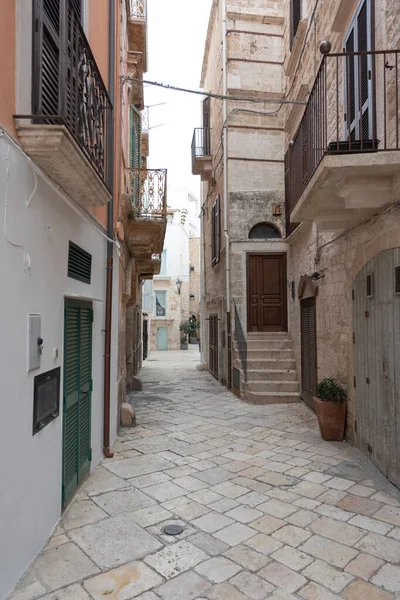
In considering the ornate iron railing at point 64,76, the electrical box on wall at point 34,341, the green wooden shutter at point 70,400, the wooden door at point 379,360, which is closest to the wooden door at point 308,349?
the wooden door at point 379,360

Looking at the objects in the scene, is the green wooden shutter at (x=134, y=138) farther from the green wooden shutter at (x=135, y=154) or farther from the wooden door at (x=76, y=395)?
the wooden door at (x=76, y=395)

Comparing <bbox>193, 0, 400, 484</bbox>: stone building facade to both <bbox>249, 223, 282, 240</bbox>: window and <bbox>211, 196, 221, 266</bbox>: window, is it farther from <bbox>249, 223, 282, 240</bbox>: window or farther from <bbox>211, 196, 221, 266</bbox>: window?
<bbox>211, 196, 221, 266</bbox>: window

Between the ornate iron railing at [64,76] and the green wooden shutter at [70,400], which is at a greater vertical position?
the ornate iron railing at [64,76]

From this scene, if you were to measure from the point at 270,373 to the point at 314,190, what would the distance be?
17.6 feet

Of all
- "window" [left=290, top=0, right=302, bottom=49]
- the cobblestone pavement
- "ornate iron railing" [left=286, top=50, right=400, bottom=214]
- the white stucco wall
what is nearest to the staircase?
the cobblestone pavement

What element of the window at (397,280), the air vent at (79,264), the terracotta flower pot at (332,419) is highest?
the air vent at (79,264)

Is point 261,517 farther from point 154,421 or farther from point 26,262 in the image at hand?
point 154,421

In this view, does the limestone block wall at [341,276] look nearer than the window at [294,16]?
Yes

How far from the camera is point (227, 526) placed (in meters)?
3.43

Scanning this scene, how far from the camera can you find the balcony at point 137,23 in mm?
8641

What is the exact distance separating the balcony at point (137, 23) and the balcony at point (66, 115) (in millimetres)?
5996

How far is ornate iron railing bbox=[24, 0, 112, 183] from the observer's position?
9.08ft

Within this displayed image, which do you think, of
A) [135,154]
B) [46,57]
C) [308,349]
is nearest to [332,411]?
[308,349]

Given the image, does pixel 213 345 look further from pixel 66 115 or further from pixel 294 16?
A: pixel 66 115
